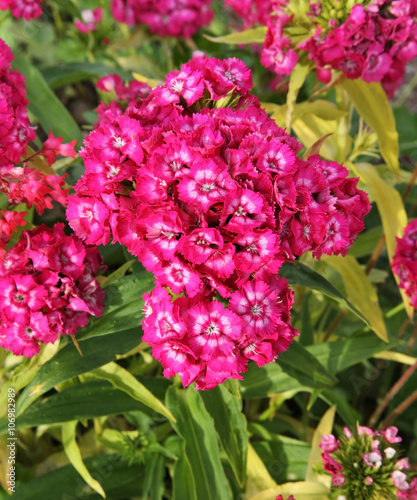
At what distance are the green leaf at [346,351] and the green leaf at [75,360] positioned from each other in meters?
0.62

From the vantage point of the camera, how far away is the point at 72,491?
1.49 metres

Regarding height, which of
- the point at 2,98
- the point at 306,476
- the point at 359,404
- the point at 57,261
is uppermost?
the point at 2,98

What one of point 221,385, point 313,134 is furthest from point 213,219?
point 313,134

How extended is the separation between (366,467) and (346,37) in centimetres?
110

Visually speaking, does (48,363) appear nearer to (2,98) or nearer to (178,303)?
(178,303)

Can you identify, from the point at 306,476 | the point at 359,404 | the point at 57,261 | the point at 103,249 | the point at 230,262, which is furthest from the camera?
the point at 359,404

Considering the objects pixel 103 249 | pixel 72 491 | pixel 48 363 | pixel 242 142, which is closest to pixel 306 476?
pixel 72 491

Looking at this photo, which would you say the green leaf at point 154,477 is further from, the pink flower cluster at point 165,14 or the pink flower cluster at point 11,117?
the pink flower cluster at point 165,14

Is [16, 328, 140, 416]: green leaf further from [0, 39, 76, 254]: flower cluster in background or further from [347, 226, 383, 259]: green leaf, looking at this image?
[347, 226, 383, 259]: green leaf

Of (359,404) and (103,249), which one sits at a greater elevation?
(103,249)

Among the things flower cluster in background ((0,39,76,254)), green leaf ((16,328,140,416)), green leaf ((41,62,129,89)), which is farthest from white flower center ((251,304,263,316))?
green leaf ((41,62,129,89))

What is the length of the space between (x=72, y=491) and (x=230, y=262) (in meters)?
1.03

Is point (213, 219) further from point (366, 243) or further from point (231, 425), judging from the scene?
point (366, 243)

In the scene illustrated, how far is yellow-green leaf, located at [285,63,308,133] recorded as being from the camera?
4.47 ft
